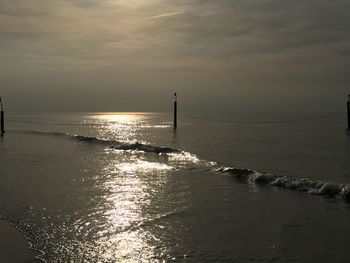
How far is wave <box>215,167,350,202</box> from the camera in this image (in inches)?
583

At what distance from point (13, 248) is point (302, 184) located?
35.7 feet

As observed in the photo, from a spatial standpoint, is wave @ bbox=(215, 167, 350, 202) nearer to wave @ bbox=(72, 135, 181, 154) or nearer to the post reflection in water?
the post reflection in water

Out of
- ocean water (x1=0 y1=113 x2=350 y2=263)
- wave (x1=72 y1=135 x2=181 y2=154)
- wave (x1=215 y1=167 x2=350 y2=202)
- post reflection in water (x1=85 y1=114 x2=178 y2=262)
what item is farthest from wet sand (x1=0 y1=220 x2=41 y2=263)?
wave (x1=72 y1=135 x2=181 y2=154)

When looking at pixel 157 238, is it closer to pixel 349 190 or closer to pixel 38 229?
pixel 38 229

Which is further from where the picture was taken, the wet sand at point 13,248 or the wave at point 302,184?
the wave at point 302,184

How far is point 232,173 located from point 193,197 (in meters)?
6.57

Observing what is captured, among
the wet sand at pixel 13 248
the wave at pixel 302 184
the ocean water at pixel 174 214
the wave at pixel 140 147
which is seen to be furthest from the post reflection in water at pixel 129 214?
the wave at pixel 140 147

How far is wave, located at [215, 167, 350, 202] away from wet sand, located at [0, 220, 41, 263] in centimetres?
975

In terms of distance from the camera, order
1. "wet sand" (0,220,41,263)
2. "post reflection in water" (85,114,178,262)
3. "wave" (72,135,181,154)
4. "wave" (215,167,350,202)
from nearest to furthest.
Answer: "wet sand" (0,220,41,263), "post reflection in water" (85,114,178,262), "wave" (215,167,350,202), "wave" (72,135,181,154)

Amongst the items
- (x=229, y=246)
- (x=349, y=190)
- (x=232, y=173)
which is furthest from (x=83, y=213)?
(x=232, y=173)

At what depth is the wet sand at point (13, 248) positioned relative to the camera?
8.02m

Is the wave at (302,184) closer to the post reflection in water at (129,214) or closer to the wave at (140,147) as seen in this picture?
the post reflection in water at (129,214)

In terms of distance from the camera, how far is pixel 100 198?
45.1ft

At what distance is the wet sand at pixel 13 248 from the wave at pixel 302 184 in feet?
32.0
